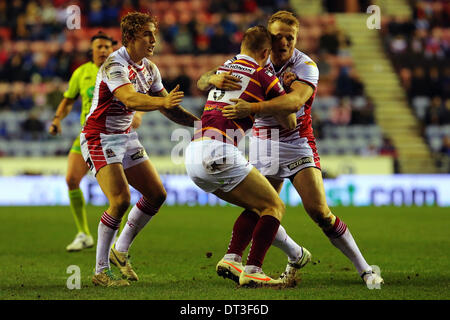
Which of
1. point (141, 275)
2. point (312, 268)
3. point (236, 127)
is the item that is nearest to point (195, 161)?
point (236, 127)

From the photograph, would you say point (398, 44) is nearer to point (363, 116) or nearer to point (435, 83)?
point (435, 83)

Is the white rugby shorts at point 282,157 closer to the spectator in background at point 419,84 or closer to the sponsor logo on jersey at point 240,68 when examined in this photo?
the sponsor logo on jersey at point 240,68

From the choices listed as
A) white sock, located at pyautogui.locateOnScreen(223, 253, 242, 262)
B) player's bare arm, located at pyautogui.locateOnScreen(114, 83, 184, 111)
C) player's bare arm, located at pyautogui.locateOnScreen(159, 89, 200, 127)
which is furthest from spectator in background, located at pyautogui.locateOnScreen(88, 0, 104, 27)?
white sock, located at pyautogui.locateOnScreen(223, 253, 242, 262)

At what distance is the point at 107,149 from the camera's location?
24.1 feet

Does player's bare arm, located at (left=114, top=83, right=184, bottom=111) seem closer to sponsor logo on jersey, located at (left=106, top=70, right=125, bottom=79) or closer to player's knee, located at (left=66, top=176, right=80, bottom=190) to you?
sponsor logo on jersey, located at (left=106, top=70, right=125, bottom=79)

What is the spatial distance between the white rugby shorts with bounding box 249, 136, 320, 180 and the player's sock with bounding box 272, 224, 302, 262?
0.50 metres

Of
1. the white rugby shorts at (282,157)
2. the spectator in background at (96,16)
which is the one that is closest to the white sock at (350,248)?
the white rugby shorts at (282,157)

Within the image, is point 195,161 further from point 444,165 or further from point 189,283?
point 444,165

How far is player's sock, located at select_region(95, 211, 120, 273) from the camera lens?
7246 millimetres

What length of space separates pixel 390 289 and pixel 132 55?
116 inches

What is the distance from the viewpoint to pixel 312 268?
845 cm

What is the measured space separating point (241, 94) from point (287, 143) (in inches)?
37.5

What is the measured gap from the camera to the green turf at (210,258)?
21.9ft

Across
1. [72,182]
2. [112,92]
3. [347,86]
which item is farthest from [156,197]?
[347,86]
